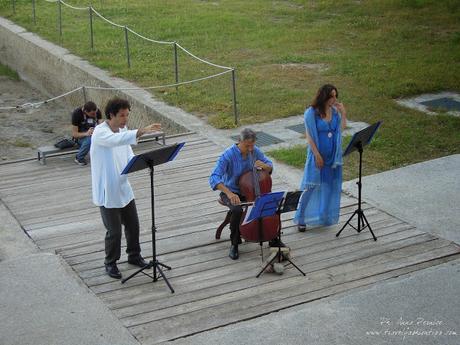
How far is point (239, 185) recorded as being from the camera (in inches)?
360

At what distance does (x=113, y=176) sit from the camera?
8391mm

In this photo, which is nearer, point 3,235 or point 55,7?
point 3,235

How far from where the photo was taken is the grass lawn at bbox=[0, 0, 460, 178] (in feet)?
46.5

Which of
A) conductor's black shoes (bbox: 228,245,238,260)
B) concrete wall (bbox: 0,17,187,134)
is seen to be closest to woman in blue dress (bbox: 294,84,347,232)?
conductor's black shoes (bbox: 228,245,238,260)

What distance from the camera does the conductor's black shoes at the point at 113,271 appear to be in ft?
28.5

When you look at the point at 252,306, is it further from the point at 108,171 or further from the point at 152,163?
the point at 108,171

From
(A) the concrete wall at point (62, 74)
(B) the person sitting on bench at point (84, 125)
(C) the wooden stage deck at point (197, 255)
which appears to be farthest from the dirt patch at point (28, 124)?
(C) the wooden stage deck at point (197, 255)

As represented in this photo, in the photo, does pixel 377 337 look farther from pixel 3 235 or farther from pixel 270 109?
pixel 270 109

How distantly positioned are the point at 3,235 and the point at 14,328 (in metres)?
2.39

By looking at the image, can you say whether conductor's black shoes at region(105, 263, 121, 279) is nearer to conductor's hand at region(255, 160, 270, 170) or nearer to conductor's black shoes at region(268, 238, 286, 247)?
conductor's black shoes at region(268, 238, 286, 247)

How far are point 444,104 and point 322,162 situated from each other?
6.11 m

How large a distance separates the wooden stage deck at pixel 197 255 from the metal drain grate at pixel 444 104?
4602 mm

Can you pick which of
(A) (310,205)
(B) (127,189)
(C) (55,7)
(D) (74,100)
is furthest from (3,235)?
(C) (55,7)

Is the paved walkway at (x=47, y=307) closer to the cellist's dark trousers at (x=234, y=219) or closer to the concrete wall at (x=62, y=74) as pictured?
the cellist's dark trousers at (x=234, y=219)
